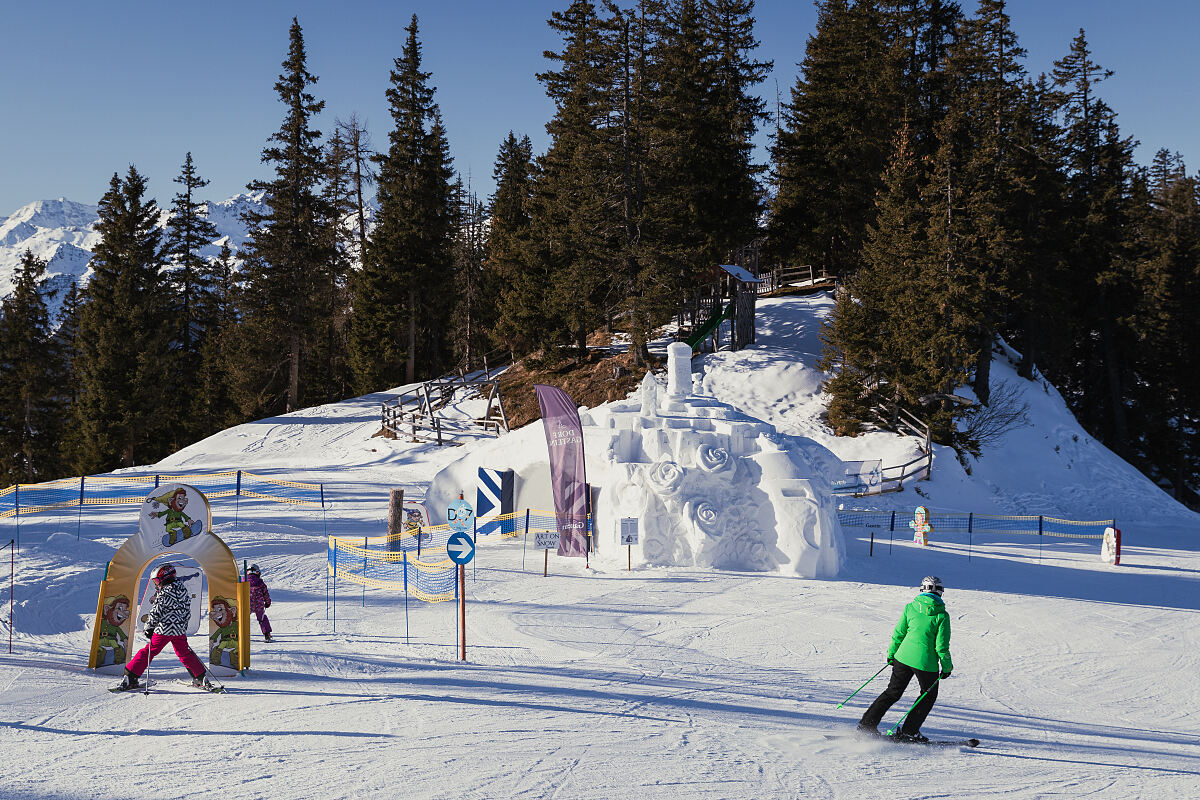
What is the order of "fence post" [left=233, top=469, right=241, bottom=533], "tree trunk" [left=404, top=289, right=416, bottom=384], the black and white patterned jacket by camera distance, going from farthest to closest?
"tree trunk" [left=404, top=289, right=416, bottom=384] → "fence post" [left=233, top=469, right=241, bottom=533] → the black and white patterned jacket

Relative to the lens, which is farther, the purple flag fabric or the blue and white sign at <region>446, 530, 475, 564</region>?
the purple flag fabric

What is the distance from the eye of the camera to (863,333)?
2917 cm

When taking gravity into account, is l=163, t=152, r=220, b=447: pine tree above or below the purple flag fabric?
above

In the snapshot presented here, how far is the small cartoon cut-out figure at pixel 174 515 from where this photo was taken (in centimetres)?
830

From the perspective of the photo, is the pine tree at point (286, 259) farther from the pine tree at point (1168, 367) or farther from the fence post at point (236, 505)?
the pine tree at point (1168, 367)

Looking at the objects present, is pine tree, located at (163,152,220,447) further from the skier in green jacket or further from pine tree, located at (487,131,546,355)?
the skier in green jacket

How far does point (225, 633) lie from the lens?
830 centimetres

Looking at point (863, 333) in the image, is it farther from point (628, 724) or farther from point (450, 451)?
point (628, 724)

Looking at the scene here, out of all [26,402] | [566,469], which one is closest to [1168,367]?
[566,469]

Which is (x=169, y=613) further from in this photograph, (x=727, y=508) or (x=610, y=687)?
(x=727, y=508)

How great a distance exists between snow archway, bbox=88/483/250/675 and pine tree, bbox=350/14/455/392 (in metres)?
32.1

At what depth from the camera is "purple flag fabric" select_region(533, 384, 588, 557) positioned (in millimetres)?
15969

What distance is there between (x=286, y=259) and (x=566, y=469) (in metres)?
27.4

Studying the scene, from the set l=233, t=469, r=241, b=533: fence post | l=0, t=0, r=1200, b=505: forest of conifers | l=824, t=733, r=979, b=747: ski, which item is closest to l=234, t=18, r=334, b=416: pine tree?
l=0, t=0, r=1200, b=505: forest of conifers
